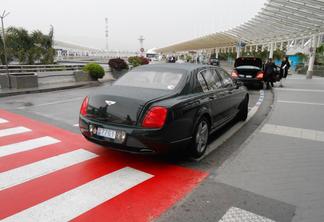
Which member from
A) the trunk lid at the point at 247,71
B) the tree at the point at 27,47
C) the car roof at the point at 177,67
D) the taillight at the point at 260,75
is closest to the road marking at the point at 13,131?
the car roof at the point at 177,67

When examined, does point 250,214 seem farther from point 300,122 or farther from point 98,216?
point 300,122

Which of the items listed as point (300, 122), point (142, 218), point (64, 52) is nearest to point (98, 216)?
point (142, 218)

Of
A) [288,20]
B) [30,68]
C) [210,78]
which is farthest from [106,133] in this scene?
[288,20]

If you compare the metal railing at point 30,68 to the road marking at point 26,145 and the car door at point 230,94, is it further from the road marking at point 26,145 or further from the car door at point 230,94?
the car door at point 230,94

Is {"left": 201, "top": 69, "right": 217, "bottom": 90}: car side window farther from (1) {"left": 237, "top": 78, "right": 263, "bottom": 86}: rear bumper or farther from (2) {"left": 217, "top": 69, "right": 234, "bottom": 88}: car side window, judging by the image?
(1) {"left": 237, "top": 78, "right": 263, "bottom": 86}: rear bumper

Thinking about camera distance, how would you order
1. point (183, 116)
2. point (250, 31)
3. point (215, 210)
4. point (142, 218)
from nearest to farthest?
point (142, 218) < point (215, 210) < point (183, 116) < point (250, 31)

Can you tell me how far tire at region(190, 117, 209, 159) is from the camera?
4.68 m

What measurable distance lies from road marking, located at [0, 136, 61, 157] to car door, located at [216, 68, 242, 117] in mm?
3570

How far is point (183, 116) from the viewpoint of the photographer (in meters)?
4.34

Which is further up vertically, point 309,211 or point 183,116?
point 183,116

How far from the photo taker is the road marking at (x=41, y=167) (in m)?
3.89

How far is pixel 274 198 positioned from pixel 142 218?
1682mm

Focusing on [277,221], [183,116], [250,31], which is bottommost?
A: [277,221]

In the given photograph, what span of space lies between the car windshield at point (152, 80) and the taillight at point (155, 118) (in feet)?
2.44
